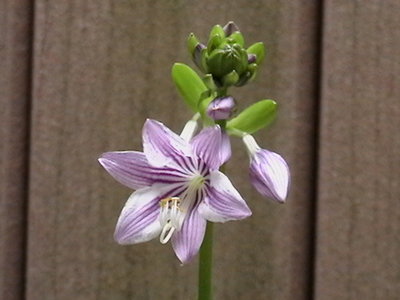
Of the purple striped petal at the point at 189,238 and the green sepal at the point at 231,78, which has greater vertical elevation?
the green sepal at the point at 231,78

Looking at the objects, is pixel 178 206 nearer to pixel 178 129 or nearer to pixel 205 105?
pixel 205 105

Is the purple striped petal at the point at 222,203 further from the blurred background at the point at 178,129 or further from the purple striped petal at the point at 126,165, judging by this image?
the blurred background at the point at 178,129

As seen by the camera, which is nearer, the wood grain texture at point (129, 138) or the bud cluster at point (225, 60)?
the bud cluster at point (225, 60)

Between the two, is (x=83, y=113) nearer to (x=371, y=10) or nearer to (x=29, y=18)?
(x=29, y=18)

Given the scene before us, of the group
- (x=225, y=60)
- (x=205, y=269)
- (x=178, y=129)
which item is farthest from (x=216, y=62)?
(x=178, y=129)

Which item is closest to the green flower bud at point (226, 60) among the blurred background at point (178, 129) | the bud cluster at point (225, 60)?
the bud cluster at point (225, 60)

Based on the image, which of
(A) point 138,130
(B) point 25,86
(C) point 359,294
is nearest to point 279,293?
(C) point 359,294

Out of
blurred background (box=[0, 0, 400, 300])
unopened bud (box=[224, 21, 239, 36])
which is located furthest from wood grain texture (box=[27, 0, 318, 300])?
unopened bud (box=[224, 21, 239, 36])

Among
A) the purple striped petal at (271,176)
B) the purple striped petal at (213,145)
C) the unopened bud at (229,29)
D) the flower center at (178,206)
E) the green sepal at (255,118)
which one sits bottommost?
the flower center at (178,206)
